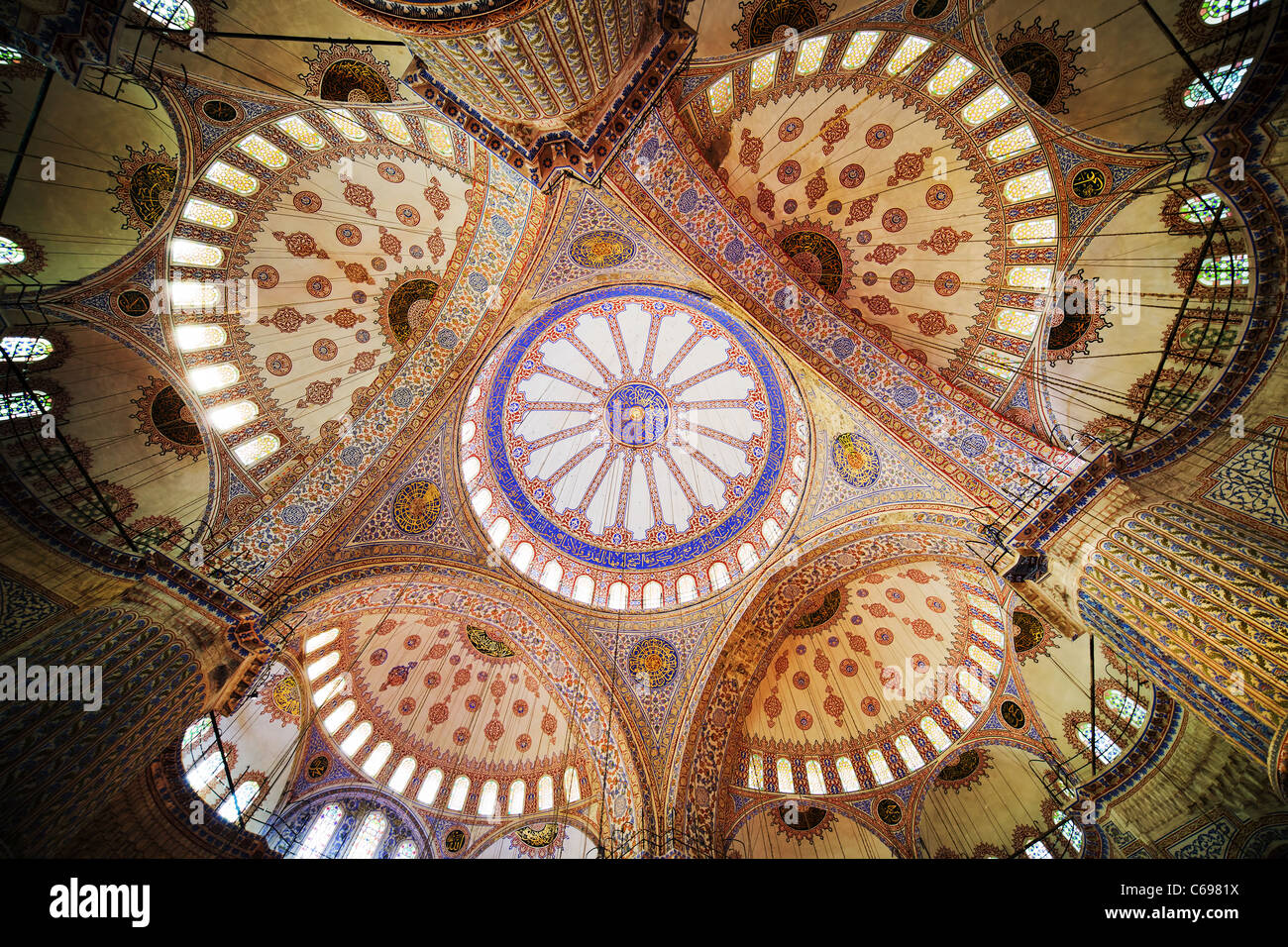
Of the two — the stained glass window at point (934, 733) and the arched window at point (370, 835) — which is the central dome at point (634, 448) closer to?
the stained glass window at point (934, 733)

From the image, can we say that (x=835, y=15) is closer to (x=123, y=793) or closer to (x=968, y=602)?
(x=968, y=602)

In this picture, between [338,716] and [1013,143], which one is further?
[338,716]

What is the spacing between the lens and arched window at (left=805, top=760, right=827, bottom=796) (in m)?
11.9

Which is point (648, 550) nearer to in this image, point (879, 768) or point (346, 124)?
point (879, 768)

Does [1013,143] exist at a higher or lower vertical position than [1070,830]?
higher

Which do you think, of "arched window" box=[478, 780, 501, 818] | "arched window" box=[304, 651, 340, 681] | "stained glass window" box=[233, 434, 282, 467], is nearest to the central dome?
"stained glass window" box=[233, 434, 282, 467]

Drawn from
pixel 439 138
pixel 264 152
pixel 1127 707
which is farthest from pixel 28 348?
pixel 1127 707

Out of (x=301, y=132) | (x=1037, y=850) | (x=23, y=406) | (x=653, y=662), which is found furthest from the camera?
(x=653, y=662)

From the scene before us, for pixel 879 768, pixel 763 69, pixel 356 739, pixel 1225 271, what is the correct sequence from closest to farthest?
pixel 1225 271, pixel 763 69, pixel 879 768, pixel 356 739

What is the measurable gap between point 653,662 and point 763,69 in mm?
11501

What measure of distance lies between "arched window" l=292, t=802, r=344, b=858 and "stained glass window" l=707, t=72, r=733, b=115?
16.7 metres

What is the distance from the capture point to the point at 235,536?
7898mm

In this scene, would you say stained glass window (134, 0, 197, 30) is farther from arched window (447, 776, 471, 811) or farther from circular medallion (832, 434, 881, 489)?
arched window (447, 776, 471, 811)

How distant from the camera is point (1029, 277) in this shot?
26.1 ft
